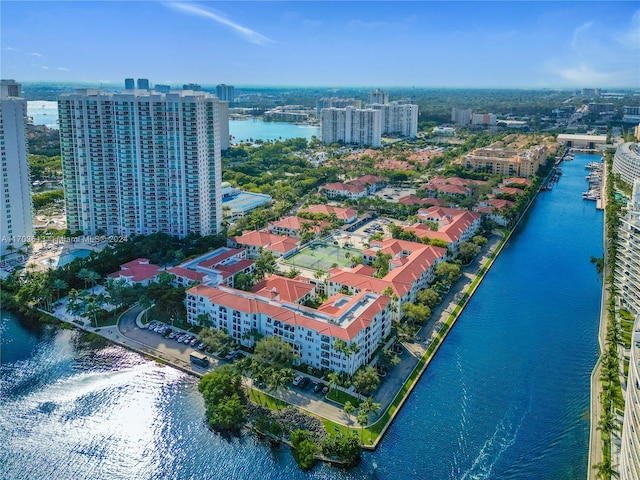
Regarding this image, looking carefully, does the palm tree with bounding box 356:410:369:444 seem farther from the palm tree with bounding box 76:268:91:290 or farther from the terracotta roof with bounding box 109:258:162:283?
the palm tree with bounding box 76:268:91:290

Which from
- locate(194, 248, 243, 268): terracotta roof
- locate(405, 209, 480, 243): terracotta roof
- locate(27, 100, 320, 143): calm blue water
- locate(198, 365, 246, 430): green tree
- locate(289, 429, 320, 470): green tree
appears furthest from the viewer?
locate(27, 100, 320, 143): calm blue water

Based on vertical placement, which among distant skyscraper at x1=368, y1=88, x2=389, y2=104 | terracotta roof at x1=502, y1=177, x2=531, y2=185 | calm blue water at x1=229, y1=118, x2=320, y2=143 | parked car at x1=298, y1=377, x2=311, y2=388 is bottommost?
parked car at x1=298, y1=377, x2=311, y2=388

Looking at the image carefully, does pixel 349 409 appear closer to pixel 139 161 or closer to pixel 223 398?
pixel 223 398

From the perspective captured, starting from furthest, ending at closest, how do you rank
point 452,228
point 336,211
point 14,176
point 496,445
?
point 336,211
point 452,228
point 14,176
point 496,445

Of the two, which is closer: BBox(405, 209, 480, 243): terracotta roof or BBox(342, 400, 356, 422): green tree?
BBox(342, 400, 356, 422): green tree

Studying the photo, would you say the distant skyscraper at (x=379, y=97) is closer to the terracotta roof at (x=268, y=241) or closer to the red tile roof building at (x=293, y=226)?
the red tile roof building at (x=293, y=226)

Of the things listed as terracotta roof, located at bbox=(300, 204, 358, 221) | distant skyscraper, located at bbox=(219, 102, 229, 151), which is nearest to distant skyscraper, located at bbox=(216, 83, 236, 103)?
distant skyscraper, located at bbox=(219, 102, 229, 151)

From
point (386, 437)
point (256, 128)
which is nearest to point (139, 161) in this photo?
point (386, 437)
